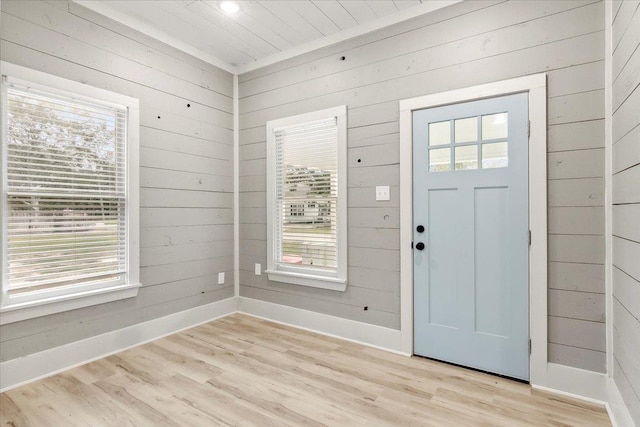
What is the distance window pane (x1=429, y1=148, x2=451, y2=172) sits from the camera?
256cm

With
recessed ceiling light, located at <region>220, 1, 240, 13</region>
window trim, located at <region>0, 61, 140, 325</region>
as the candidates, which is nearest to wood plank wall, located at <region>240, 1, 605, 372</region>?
recessed ceiling light, located at <region>220, 1, 240, 13</region>

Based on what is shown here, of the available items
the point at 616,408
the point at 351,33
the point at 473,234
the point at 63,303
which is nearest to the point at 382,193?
the point at 473,234

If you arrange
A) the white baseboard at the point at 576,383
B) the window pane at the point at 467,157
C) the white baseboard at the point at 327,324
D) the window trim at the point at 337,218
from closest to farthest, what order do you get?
the white baseboard at the point at 576,383 → the window pane at the point at 467,157 → the white baseboard at the point at 327,324 → the window trim at the point at 337,218

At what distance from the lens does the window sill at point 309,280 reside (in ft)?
10.1

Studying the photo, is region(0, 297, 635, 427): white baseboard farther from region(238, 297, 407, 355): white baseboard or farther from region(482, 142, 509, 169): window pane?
region(482, 142, 509, 169): window pane

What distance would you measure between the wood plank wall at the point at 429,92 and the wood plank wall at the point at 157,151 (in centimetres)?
30

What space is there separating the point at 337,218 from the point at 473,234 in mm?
1176

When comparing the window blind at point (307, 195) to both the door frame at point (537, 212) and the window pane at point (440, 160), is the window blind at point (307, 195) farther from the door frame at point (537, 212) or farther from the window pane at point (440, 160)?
the door frame at point (537, 212)

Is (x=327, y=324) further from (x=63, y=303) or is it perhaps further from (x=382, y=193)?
(x=63, y=303)

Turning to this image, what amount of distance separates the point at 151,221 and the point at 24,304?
3.48 ft

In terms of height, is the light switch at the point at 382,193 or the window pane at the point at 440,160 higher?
the window pane at the point at 440,160

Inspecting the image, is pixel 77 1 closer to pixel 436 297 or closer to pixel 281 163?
pixel 281 163

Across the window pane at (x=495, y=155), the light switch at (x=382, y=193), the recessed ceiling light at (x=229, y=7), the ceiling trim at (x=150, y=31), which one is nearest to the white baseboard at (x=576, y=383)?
the window pane at (x=495, y=155)

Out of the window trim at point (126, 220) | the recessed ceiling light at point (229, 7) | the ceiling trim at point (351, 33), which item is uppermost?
the recessed ceiling light at point (229, 7)
